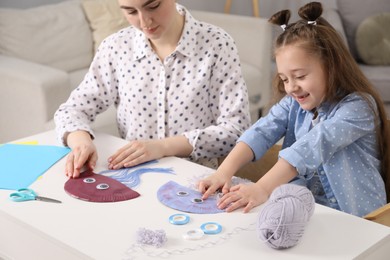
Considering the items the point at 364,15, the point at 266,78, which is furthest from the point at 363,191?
the point at 364,15

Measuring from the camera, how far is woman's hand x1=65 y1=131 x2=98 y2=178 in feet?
5.08

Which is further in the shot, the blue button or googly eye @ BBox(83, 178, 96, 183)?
googly eye @ BBox(83, 178, 96, 183)

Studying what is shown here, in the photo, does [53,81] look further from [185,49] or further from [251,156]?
[251,156]

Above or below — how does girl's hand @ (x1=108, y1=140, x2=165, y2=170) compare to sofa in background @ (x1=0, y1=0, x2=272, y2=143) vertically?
above

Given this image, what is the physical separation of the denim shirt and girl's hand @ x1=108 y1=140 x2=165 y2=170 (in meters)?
0.32

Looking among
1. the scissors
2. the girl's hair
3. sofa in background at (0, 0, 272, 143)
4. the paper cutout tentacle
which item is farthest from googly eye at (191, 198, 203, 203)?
sofa in background at (0, 0, 272, 143)

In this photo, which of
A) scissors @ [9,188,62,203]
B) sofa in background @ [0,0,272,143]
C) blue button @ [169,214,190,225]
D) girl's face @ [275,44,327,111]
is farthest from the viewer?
sofa in background @ [0,0,272,143]

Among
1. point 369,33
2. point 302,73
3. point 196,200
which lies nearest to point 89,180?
point 196,200

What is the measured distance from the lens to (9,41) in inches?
129

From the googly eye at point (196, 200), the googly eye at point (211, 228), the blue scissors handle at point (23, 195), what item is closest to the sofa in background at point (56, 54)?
the blue scissors handle at point (23, 195)

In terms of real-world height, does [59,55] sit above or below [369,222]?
below

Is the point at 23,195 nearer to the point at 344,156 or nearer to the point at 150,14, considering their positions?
the point at 150,14

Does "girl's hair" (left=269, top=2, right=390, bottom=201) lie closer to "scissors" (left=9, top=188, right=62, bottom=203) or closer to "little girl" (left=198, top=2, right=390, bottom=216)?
"little girl" (left=198, top=2, right=390, bottom=216)

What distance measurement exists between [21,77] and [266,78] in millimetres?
1418
